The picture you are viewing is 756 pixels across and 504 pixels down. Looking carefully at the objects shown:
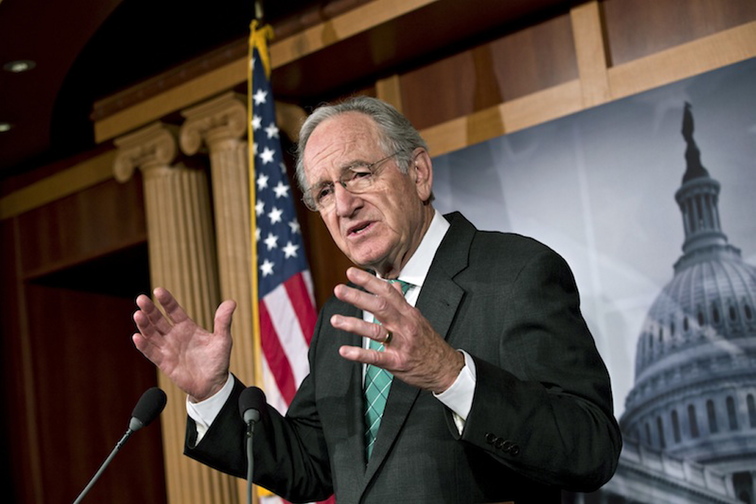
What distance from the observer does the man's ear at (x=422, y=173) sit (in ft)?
8.84

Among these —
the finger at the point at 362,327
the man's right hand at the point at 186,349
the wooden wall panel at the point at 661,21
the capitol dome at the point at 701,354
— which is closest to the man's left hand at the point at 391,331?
the finger at the point at 362,327

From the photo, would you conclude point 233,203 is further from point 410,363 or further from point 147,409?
point 410,363

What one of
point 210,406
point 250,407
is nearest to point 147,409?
point 210,406

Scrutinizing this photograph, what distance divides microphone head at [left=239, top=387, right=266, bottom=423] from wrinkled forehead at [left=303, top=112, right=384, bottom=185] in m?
0.63

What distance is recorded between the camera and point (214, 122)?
5527 mm

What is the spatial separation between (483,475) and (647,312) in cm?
234

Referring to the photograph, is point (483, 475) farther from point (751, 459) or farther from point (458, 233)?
point (751, 459)

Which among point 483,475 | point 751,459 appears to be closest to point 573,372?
point 483,475

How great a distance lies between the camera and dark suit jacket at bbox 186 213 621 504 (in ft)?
6.40

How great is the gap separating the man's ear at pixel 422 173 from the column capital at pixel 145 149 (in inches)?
128

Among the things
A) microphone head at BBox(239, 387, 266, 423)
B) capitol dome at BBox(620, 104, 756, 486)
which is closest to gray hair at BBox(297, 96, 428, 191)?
microphone head at BBox(239, 387, 266, 423)

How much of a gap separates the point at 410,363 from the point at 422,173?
3.33ft

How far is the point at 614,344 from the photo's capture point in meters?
4.39

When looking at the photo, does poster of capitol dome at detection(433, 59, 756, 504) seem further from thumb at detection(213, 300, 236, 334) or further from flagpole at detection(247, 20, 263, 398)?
thumb at detection(213, 300, 236, 334)
